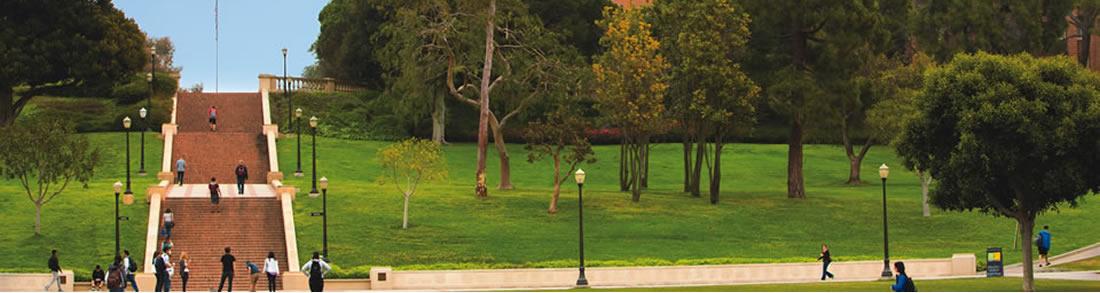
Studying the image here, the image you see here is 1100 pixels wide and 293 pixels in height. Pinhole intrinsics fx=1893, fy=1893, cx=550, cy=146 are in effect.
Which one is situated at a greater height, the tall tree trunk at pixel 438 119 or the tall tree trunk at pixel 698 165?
the tall tree trunk at pixel 438 119

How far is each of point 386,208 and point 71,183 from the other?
12.9 m

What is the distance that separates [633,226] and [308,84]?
130 ft

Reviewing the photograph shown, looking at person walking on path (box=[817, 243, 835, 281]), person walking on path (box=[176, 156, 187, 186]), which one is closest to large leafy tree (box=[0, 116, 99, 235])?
person walking on path (box=[176, 156, 187, 186])

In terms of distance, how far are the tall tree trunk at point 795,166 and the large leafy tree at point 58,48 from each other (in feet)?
98.5

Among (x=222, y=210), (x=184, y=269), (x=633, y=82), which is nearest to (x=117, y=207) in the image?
(x=184, y=269)

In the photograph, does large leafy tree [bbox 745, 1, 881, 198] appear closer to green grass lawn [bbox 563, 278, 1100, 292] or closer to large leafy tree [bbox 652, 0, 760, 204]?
large leafy tree [bbox 652, 0, 760, 204]

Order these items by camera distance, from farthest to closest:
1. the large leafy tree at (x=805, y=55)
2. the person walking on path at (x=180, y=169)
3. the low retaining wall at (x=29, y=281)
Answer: the large leafy tree at (x=805, y=55), the person walking on path at (x=180, y=169), the low retaining wall at (x=29, y=281)

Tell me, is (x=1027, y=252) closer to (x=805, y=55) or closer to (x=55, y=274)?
(x=55, y=274)

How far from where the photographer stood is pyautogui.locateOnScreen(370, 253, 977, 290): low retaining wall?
159 ft

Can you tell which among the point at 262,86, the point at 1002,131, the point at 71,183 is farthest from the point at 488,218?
the point at 262,86

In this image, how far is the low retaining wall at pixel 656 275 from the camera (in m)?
48.3

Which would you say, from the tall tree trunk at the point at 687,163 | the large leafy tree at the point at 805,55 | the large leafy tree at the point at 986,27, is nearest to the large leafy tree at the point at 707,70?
the large leafy tree at the point at 805,55

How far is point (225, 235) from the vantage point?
5716 centimetres

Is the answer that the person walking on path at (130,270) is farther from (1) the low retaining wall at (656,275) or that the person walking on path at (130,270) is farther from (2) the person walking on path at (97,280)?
(1) the low retaining wall at (656,275)
